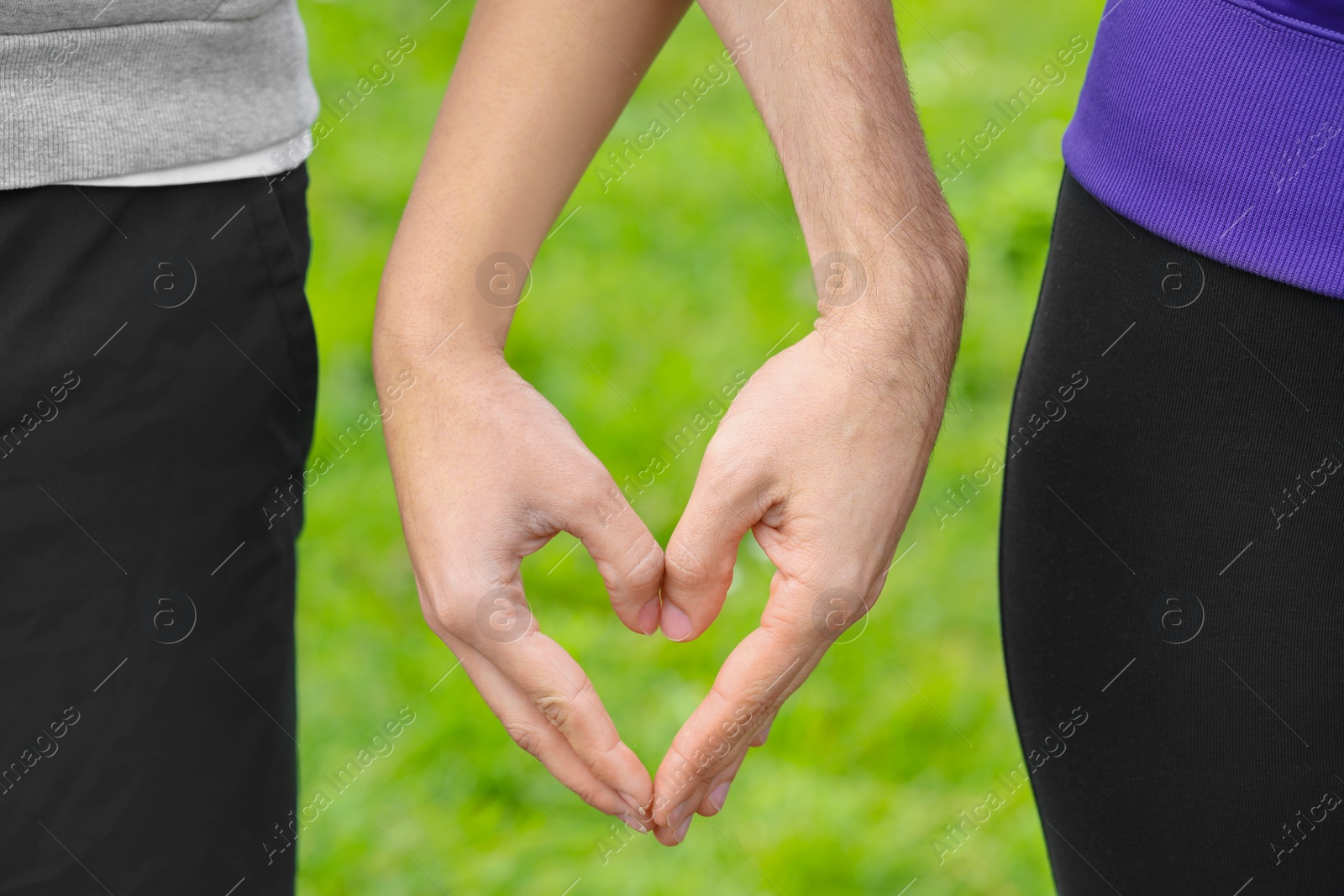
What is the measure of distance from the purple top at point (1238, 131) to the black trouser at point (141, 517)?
77cm

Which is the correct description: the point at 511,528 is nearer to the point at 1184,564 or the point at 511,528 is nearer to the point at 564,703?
the point at 564,703

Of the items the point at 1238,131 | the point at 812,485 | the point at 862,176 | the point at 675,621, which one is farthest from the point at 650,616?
the point at 1238,131

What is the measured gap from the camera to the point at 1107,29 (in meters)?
1.05

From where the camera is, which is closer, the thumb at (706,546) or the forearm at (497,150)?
the thumb at (706,546)

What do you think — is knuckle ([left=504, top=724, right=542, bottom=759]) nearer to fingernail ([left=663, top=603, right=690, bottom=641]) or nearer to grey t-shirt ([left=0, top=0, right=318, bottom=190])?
fingernail ([left=663, top=603, right=690, bottom=641])

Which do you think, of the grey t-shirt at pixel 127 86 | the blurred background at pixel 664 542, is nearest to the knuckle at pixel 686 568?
the blurred background at pixel 664 542

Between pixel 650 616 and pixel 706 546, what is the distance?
0.14m

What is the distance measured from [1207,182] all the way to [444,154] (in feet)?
2.11

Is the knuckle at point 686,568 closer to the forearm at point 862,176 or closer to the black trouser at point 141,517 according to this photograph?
the forearm at point 862,176

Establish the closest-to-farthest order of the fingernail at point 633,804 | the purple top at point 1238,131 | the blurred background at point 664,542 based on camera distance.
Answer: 1. the purple top at point 1238,131
2. the fingernail at point 633,804
3. the blurred background at point 664,542

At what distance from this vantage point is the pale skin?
38.1 inches

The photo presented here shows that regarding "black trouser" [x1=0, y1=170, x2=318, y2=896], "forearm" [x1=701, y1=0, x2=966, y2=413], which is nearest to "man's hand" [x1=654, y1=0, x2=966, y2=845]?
"forearm" [x1=701, y1=0, x2=966, y2=413]

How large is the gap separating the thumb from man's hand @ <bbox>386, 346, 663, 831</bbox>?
0.08 feet

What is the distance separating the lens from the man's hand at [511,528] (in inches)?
41.1
